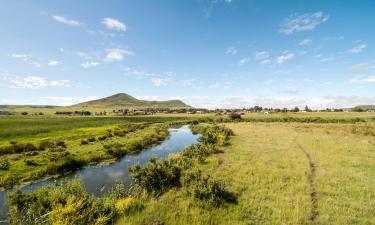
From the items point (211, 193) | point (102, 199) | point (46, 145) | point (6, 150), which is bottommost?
point (6, 150)

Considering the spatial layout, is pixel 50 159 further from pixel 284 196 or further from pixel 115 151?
pixel 284 196

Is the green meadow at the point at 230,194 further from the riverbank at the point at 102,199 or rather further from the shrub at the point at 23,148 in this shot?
the shrub at the point at 23,148

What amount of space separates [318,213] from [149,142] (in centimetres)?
4257

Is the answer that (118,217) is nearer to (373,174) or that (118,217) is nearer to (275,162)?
(275,162)

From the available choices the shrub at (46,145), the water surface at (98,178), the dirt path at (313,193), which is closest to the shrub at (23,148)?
the shrub at (46,145)

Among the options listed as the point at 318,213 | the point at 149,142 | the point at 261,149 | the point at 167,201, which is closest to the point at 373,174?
the point at 318,213

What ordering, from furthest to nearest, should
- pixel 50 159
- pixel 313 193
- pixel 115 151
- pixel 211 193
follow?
pixel 115 151
pixel 50 159
pixel 313 193
pixel 211 193

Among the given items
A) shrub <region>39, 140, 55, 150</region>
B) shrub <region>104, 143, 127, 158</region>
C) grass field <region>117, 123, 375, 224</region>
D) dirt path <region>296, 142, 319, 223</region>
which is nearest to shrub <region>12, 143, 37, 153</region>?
shrub <region>39, 140, 55, 150</region>

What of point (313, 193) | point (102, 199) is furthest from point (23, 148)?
point (313, 193)

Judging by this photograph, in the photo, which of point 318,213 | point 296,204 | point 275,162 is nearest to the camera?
point 318,213

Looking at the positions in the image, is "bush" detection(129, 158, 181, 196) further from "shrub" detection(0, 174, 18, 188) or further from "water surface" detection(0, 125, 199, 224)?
"shrub" detection(0, 174, 18, 188)

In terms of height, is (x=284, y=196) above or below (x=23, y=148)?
above

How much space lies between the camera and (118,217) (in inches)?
488

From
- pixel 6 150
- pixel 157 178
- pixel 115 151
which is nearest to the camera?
pixel 157 178
